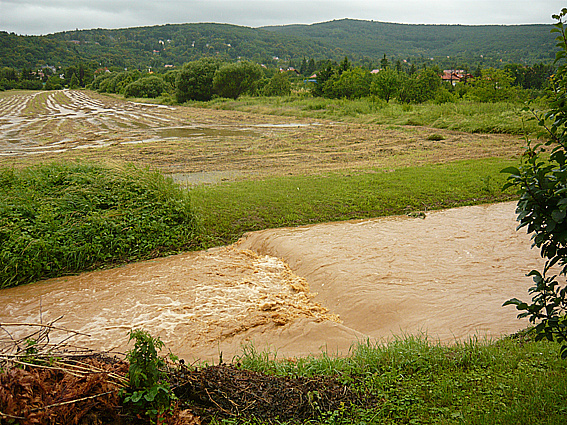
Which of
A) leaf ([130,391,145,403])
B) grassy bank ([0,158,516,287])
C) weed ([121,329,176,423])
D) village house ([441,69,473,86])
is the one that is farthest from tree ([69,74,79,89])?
leaf ([130,391,145,403])

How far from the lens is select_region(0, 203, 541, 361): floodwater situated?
561 centimetres

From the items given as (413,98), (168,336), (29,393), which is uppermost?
(413,98)

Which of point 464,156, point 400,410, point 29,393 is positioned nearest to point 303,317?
point 400,410

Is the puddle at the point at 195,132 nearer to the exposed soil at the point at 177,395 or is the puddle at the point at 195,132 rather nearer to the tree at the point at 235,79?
the exposed soil at the point at 177,395

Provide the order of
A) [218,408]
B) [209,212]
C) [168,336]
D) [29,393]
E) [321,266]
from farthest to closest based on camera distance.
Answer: [209,212] → [321,266] → [168,336] → [218,408] → [29,393]

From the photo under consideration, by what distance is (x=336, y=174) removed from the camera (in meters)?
13.0

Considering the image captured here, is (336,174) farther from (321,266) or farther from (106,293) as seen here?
(106,293)

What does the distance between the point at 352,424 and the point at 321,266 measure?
4.57 metres

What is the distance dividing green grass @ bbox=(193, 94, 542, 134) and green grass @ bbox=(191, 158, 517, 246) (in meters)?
5.80

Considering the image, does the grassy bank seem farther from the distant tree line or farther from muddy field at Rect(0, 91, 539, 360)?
the distant tree line

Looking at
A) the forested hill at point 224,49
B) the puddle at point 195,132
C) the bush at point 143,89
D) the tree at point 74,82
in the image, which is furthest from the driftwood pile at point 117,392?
the forested hill at point 224,49

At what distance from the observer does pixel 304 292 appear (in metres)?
6.93

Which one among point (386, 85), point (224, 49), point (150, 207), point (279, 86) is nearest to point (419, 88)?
point (386, 85)

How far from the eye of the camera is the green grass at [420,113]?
2209cm
